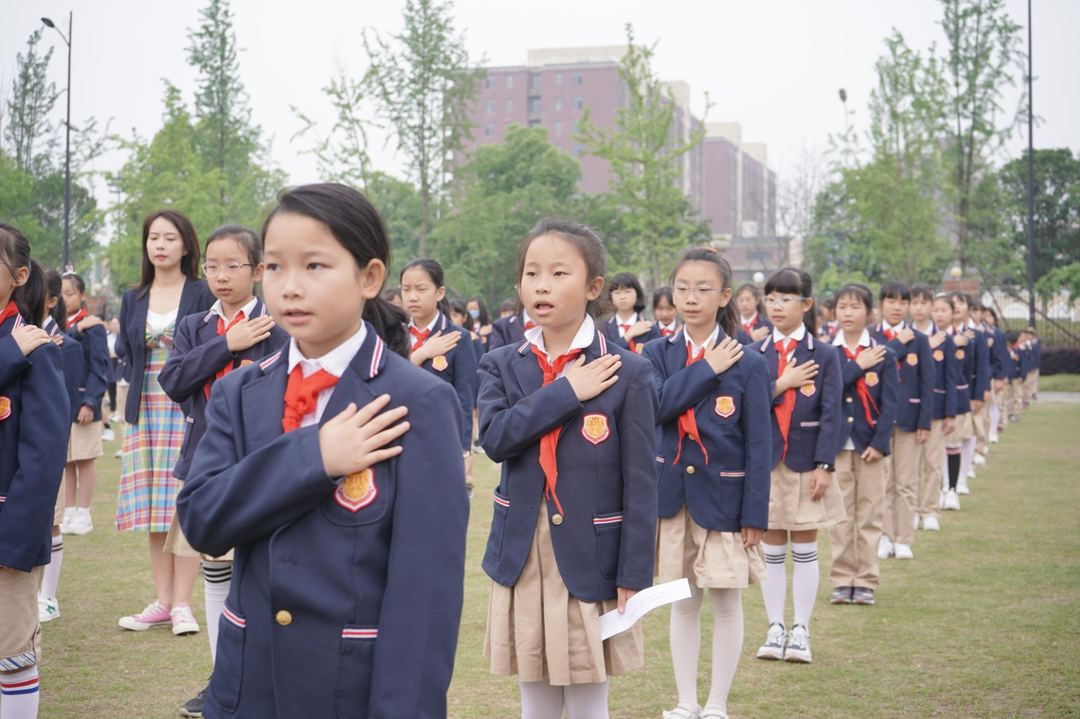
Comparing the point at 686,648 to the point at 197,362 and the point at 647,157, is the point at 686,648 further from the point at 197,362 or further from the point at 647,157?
the point at 647,157

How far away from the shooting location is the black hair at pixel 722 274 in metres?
4.44

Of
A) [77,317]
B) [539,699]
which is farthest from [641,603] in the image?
[77,317]

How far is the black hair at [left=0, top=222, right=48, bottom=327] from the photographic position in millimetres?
3504

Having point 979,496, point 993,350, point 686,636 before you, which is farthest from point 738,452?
point 993,350

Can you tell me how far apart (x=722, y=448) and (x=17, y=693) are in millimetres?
2874

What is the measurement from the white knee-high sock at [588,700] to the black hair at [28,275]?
2426mm

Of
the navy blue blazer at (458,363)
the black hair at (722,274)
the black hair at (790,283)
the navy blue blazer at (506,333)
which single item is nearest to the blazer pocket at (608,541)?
the black hair at (722,274)

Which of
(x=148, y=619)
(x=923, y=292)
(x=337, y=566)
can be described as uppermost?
(x=923, y=292)

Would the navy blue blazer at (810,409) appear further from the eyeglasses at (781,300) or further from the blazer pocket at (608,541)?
the blazer pocket at (608,541)

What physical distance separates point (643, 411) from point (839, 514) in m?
2.89

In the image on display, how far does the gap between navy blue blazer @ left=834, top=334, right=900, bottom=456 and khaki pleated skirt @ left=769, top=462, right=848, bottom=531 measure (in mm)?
1250

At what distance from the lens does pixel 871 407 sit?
6992mm

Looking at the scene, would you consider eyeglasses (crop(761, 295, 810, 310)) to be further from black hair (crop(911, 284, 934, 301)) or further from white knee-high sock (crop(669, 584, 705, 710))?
black hair (crop(911, 284, 934, 301))

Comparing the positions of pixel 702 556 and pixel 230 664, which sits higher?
pixel 230 664
